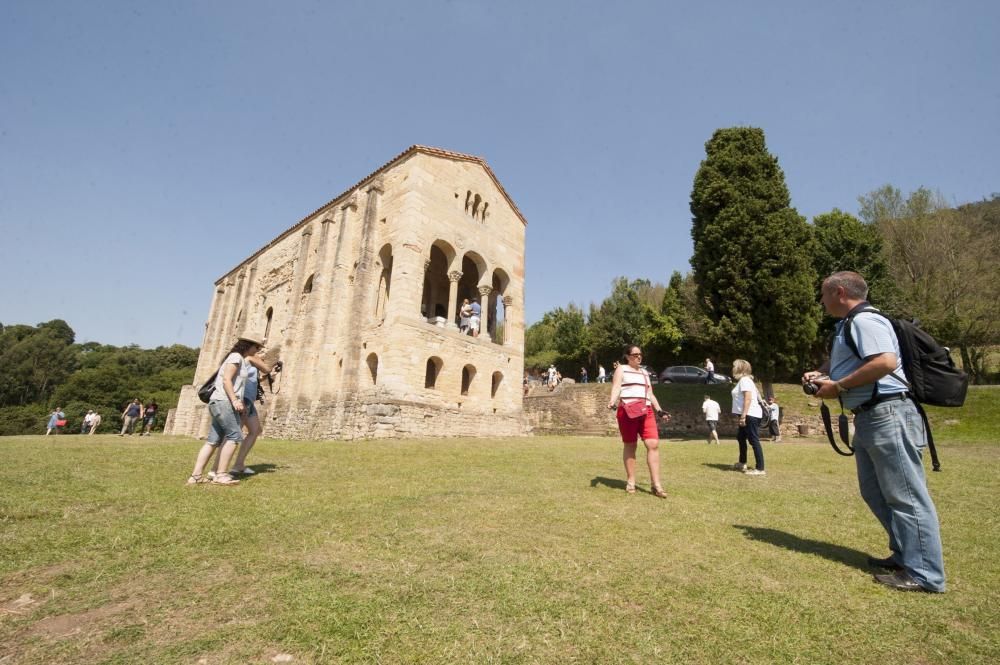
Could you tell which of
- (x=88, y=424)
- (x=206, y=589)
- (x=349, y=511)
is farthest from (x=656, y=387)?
(x=88, y=424)

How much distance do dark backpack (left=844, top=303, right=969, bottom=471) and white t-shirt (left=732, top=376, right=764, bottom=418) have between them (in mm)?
5194

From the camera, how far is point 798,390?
21.1m

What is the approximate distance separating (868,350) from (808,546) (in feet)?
5.99

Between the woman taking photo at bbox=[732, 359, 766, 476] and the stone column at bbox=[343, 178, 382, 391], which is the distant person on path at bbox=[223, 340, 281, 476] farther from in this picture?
the stone column at bbox=[343, 178, 382, 391]

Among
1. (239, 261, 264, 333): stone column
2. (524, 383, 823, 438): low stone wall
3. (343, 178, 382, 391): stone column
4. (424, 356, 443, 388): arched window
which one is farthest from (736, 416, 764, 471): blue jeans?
(239, 261, 264, 333): stone column

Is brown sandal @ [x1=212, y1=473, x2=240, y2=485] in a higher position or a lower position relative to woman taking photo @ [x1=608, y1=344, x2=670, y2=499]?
lower

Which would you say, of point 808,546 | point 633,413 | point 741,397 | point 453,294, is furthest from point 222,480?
point 453,294

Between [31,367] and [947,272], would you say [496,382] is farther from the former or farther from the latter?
[31,367]

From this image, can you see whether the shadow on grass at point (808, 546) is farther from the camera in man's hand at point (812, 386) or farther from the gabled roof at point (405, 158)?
the gabled roof at point (405, 158)

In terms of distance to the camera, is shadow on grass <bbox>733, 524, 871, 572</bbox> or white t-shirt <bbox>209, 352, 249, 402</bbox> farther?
white t-shirt <bbox>209, 352, 249, 402</bbox>

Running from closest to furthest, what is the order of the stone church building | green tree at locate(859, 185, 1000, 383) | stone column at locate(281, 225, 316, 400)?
the stone church building < stone column at locate(281, 225, 316, 400) < green tree at locate(859, 185, 1000, 383)

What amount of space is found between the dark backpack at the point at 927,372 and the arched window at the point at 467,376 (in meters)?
16.8

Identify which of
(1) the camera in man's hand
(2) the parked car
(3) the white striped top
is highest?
(2) the parked car

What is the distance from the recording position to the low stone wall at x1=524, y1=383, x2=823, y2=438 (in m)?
21.1
